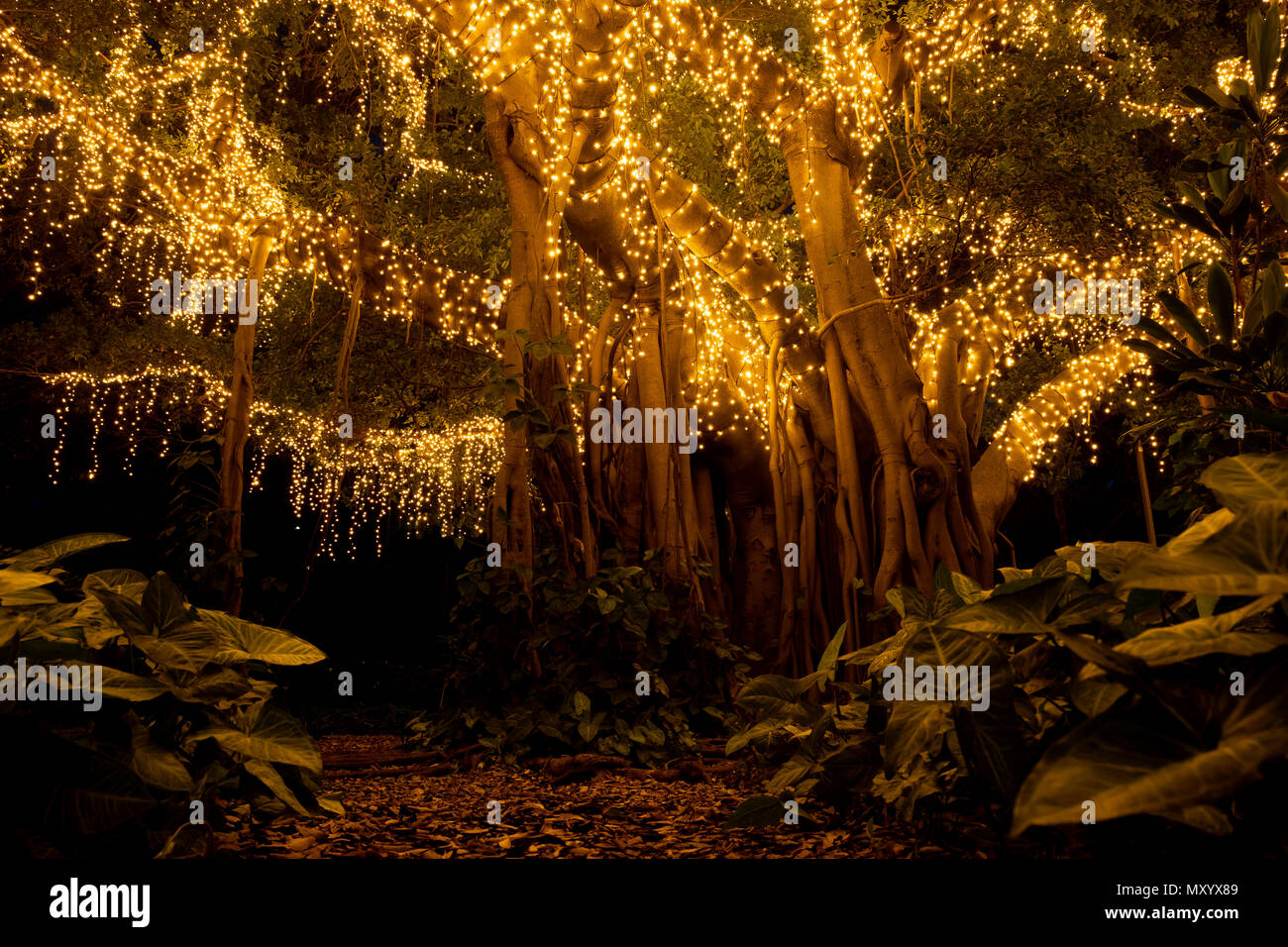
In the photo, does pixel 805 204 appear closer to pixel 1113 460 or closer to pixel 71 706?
pixel 71 706

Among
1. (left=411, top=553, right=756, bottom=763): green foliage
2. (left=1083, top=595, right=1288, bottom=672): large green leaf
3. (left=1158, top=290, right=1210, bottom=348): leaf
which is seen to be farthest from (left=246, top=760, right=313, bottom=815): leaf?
(left=1158, top=290, right=1210, bottom=348): leaf

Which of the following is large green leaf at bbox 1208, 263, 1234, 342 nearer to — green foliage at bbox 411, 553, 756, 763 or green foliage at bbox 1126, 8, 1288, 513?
green foliage at bbox 1126, 8, 1288, 513

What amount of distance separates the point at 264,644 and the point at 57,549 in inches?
19.1

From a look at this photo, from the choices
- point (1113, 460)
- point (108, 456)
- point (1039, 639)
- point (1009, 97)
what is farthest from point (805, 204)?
point (108, 456)

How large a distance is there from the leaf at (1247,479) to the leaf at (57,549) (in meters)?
1.81

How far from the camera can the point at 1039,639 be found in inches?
54.9

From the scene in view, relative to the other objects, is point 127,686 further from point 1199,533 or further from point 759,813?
point 1199,533

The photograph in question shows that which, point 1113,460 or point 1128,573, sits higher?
point 1113,460

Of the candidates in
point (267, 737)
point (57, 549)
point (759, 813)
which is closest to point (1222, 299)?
point (759, 813)

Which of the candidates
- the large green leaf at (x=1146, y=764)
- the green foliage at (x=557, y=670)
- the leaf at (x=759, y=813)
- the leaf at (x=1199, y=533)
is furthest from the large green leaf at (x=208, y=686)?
the green foliage at (x=557, y=670)

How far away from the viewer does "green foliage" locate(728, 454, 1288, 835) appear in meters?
0.78

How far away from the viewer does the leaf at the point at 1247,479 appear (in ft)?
3.23
